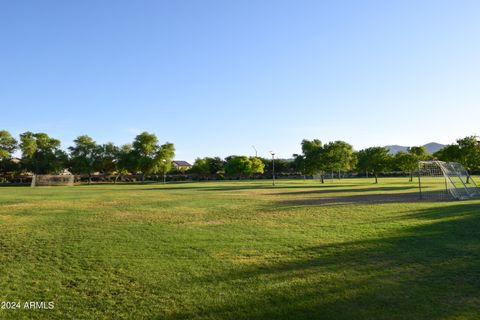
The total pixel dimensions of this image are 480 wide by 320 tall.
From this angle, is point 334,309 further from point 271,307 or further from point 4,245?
point 4,245

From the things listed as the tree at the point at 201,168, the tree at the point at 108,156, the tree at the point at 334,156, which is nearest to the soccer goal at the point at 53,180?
the tree at the point at 108,156

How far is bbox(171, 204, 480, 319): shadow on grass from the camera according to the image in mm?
5531

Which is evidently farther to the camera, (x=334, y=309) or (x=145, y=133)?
(x=145, y=133)

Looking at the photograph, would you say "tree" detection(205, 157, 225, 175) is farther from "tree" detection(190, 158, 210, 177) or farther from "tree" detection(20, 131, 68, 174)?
"tree" detection(20, 131, 68, 174)

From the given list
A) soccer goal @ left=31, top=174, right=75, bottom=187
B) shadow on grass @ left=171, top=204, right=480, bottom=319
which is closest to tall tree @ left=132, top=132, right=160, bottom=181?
soccer goal @ left=31, top=174, right=75, bottom=187

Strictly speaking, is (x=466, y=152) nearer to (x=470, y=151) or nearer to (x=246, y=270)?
(x=470, y=151)

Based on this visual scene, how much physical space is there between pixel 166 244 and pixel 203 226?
367 centimetres

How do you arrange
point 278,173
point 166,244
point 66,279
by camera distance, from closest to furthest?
point 66,279 < point 166,244 < point 278,173

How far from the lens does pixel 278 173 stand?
120375 mm

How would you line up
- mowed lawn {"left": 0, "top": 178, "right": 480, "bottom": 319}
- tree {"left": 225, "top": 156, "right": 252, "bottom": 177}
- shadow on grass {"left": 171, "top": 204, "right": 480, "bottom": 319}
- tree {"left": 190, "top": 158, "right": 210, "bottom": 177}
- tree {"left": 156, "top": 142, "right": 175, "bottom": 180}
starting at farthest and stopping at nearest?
tree {"left": 190, "top": 158, "right": 210, "bottom": 177} → tree {"left": 225, "top": 156, "right": 252, "bottom": 177} → tree {"left": 156, "top": 142, "right": 175, "bottom": 180} → mowed lawn {"left": 0, "top": 178, "right": 480, "bottom": 319} → shadow on grass {"left": 171, "top": 204, "right": 480, "bottom": 319}

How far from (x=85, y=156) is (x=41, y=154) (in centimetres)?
1080

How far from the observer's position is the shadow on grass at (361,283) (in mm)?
5531

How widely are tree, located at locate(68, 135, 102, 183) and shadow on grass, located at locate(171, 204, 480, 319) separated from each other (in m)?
91.1

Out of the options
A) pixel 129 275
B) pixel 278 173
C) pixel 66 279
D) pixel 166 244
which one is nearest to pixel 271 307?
pixel 129 275
